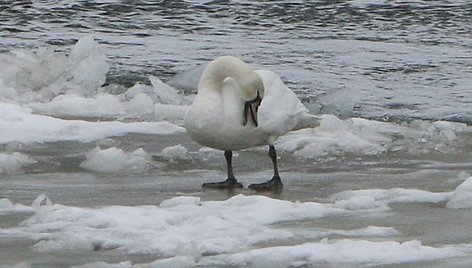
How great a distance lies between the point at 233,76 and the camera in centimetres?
870

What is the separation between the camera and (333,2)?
20.9 m

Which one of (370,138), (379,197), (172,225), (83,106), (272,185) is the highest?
(172,225)

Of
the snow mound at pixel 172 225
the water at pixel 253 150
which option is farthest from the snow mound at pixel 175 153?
the snow mound at pixel 172 225

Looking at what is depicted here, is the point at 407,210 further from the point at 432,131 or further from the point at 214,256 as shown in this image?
the point at 432,131

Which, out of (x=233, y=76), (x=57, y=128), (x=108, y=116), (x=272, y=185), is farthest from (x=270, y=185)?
(x=108, y=116)

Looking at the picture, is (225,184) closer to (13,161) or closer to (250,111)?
(250,111)

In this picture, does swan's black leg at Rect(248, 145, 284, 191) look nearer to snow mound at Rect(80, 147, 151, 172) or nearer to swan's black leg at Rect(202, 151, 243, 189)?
swan's black leg at Rect(202, 151, 243, 189)

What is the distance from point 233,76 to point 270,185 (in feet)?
2.73

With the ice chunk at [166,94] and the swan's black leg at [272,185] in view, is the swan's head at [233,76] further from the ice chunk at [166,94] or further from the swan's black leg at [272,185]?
the ice chunk at [166,94]

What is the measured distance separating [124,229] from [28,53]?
7234 mm

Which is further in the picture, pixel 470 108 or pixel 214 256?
pixel 470 108

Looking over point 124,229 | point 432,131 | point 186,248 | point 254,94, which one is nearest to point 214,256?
point 186,248

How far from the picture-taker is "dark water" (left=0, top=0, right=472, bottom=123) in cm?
1336

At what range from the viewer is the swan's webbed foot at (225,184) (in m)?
8.34
